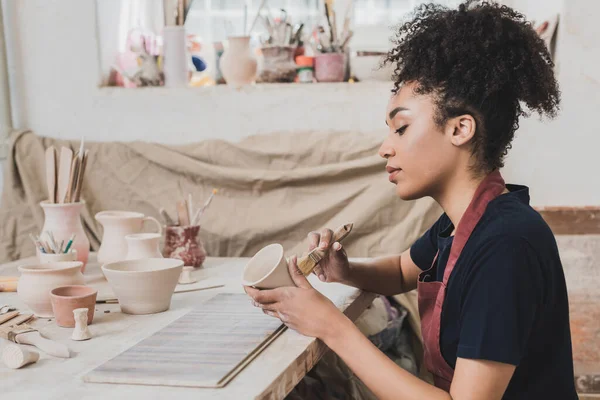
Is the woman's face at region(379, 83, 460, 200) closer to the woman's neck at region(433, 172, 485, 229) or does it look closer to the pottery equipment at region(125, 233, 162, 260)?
the woman's neck at region(433, 172, 485, 229)

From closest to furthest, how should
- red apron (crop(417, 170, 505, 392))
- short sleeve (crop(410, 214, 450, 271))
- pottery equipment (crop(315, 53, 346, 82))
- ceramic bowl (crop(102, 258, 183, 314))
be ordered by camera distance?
red apron (crop(417, 170, 505, 392)) < ceramic bowl (crop(102, 258, 183, 314)) < short sleeve (crop(410, 214, 450, 271)) < pottery equipment (crop(315, 53, 346, 82))

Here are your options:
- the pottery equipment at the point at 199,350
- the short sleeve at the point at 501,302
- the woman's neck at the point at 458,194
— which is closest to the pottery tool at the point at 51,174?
the pottery equipment at the point at 199,350

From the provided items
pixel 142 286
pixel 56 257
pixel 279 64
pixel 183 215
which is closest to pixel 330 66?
pixel 279 64

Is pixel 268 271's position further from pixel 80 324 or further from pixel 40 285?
pixel 40 285

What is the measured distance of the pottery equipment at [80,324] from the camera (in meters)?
1.28

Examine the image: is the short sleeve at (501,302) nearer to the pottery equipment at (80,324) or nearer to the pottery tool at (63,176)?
the pottery equipment at (80,324)

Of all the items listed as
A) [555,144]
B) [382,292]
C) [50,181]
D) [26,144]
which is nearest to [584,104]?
[555,144]

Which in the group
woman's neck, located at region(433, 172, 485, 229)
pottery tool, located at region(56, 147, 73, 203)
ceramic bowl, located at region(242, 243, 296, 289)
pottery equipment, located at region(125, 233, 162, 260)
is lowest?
pottery equipment, located at region(125, 233, 162, 260)

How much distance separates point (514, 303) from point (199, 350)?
0.52 m

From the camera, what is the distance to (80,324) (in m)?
1.28

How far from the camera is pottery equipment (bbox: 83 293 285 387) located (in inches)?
41.7

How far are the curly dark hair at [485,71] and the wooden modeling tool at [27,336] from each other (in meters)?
0.78

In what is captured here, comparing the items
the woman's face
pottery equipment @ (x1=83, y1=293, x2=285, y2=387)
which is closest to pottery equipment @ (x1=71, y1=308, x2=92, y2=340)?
pottery equipment @ (x1=83, y1=293, x2=285, y2=387)

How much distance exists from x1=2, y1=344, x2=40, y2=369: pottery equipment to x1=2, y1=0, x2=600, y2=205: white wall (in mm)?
1654
